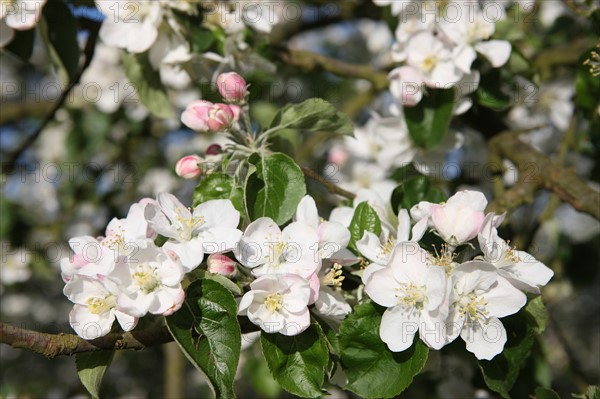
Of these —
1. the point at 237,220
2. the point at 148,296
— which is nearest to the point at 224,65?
the point at 237,220

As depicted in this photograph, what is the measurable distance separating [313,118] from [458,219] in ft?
1.22

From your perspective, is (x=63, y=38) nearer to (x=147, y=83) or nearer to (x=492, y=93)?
(x=147, y=83)

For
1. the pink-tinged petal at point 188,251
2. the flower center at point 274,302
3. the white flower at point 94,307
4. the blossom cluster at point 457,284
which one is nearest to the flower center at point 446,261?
the blossom cluster at point 457,284

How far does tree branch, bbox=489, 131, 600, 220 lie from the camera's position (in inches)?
56.6

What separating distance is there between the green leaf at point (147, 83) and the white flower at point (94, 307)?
75 cm

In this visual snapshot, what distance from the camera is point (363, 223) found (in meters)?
1.21

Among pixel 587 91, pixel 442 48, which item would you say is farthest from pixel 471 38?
pixel 587 91

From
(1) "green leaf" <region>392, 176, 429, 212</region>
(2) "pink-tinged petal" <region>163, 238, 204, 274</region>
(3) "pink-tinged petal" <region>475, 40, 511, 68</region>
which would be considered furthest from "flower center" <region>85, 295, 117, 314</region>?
(3) "pink-tinged petal" <region>475, 40, 511, 68</region>

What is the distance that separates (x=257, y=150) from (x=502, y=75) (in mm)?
758

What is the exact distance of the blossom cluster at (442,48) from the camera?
5.03ft

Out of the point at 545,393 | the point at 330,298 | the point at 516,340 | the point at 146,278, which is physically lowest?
the point at 545,393

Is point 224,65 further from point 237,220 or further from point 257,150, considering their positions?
point 237,220

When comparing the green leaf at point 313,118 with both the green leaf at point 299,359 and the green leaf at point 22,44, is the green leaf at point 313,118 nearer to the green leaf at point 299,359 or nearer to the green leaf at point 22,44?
the green leaf at point 299,359

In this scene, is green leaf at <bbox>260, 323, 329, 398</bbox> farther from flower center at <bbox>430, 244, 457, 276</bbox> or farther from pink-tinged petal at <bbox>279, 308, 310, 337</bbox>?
flower center at <bbox>430, 244, 457, 276</bbox>
